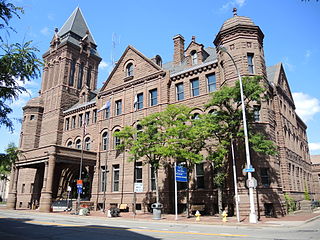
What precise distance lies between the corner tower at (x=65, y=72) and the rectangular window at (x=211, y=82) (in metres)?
23.6

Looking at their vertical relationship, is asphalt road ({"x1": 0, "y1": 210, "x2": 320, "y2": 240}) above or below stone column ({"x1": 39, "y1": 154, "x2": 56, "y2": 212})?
below

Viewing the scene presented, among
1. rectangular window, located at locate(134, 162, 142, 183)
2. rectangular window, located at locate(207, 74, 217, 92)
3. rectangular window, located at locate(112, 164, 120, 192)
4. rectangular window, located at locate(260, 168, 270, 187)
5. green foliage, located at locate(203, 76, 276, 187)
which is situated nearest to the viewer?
green foliage, located at locate(203, 76, 276, 187)

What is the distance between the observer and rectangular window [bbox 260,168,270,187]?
72.3ft

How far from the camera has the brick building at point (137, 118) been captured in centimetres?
2453

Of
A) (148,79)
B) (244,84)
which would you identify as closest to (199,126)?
(244,84)

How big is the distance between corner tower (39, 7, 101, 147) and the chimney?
1675 centimetres

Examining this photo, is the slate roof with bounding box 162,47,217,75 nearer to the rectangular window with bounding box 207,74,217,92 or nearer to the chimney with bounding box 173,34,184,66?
the chimney with bounding box 173,34,184,66

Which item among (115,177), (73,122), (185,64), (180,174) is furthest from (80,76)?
(180,174)

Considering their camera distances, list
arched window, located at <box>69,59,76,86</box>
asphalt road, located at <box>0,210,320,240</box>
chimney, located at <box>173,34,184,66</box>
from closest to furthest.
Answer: asphalt road, located at <box>0,210,320,240</box> < chimney, located at <box>173,34,184,66</box> < arched window, located at <box>69,59,76,86</box>

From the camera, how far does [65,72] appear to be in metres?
45.6

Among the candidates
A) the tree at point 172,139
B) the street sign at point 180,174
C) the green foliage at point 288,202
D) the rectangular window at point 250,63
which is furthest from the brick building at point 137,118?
the street sign at point 180,174

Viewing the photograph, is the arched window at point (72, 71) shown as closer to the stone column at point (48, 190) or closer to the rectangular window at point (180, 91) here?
the stone column at point (48, 190)

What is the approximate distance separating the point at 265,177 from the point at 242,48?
1193 cm

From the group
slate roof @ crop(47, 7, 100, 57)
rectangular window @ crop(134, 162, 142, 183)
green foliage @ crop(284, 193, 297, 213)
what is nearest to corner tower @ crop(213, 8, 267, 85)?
green foliage @ crop(284, 193, 297, 213)
